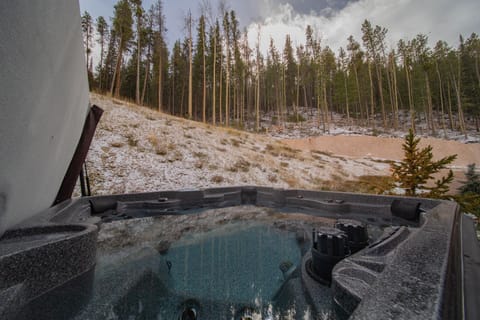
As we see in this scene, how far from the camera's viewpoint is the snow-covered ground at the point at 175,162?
5488mm

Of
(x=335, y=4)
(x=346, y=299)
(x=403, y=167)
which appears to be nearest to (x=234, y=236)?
(x=346, y=299)

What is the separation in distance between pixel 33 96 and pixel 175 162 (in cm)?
585

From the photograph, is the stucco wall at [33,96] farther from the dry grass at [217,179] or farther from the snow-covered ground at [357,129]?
the snow-covered ground at [357,129]

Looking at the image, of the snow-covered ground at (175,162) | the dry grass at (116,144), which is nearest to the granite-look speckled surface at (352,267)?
the snow-covered ground at (175,162)

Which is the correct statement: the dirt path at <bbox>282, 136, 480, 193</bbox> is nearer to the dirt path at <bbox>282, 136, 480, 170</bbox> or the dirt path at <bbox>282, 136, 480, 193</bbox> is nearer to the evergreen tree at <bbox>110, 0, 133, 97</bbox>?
the dirt path at <bbox>282, 136, 480, 170</bbox>

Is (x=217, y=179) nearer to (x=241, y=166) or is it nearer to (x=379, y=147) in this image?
(x=241, y=166)

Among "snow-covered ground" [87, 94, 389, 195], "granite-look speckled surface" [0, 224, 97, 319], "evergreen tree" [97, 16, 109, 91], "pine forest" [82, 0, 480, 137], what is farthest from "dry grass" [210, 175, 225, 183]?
"evergreen tree" [97, 16, 109, 91]

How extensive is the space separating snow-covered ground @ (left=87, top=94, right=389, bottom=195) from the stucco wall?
11.8 feet

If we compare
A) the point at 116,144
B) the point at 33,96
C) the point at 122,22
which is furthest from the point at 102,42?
the point at 33,96

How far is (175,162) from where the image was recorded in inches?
269

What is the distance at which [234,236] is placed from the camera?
1716mm

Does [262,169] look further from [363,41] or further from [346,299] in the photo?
[363,41]

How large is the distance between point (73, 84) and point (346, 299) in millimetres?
2497

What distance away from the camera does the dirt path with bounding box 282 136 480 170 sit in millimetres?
13391
